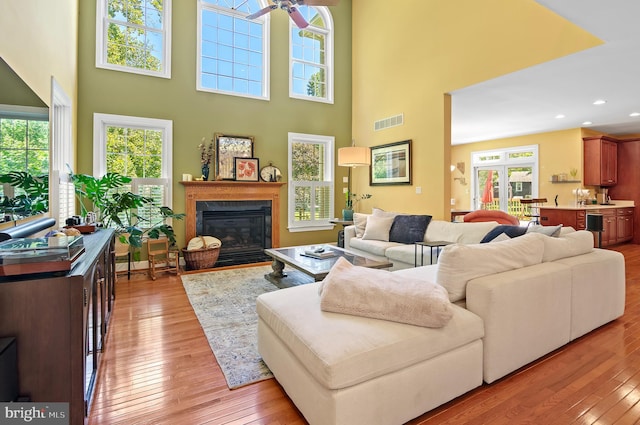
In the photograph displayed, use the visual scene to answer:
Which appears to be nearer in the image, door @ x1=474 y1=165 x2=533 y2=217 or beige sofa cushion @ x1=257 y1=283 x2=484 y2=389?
beige sofa cushion @ x1=257 y1=283 x2=484 y2=389

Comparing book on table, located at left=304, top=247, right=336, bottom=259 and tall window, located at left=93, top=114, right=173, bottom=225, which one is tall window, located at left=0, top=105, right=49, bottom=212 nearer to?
tall window, located at left=93, top=114, right=173, bottom=225

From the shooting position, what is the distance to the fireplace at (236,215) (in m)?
5.43

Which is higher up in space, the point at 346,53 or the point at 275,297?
the point at 346,53

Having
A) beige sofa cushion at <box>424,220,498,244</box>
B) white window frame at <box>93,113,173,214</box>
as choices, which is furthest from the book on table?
white window frame at <box>93,113,173,214</box>

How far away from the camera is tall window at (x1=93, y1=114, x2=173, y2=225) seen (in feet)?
16.1

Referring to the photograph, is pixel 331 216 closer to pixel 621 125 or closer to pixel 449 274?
pixel 449 274

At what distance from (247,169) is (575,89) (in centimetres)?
527

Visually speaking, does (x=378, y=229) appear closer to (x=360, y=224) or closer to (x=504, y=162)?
(x=360, y=224)

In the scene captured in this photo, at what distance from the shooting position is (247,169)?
589cm

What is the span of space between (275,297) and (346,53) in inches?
253

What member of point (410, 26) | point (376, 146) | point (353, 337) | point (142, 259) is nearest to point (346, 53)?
point (410, 26)

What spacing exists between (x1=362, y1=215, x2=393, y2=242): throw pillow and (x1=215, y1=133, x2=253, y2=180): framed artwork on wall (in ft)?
8.23

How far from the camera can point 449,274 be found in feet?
6.81

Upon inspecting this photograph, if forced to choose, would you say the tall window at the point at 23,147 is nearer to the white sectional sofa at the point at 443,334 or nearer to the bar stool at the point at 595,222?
the white sectional sofa at the point at 443,334
